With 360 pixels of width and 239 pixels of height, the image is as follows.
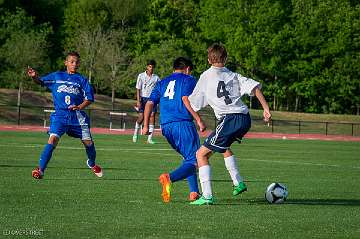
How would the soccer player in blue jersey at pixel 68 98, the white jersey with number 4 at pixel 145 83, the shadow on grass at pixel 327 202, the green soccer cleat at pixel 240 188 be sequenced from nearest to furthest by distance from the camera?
the shadow on grass at pixel 327 202 < the green soccer cleat at pixel 240 188 < the soccer player in blue jersey at pixel 68 98 < the white jersey with number 4 at pixel 145 83

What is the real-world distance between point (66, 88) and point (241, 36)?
6302cm

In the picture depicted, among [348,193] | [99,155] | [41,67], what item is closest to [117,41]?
[41,67]

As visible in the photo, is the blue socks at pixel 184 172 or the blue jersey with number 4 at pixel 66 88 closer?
the blue socks at pixel 184 172

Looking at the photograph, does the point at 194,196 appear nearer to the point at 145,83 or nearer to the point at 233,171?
the point at 233,171

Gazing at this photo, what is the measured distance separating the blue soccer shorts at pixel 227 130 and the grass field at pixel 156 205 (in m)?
0.74

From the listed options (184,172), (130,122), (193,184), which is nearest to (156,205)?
(184,172)

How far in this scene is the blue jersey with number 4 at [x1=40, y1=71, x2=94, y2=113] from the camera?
15.2 metres

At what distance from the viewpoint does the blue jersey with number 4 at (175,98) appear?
41.1ft

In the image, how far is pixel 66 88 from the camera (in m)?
15.2

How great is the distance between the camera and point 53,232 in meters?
8.80

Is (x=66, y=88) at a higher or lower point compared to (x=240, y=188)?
higher

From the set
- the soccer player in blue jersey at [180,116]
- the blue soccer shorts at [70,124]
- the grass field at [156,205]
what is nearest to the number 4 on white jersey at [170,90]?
the soccer player in blue jersey at [180,116]

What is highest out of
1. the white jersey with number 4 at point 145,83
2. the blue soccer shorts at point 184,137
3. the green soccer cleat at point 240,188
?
the white jersey with number 4 at point 145,83

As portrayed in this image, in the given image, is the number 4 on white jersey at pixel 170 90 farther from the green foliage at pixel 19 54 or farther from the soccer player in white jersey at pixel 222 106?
the green foliage at pixel 19 54
